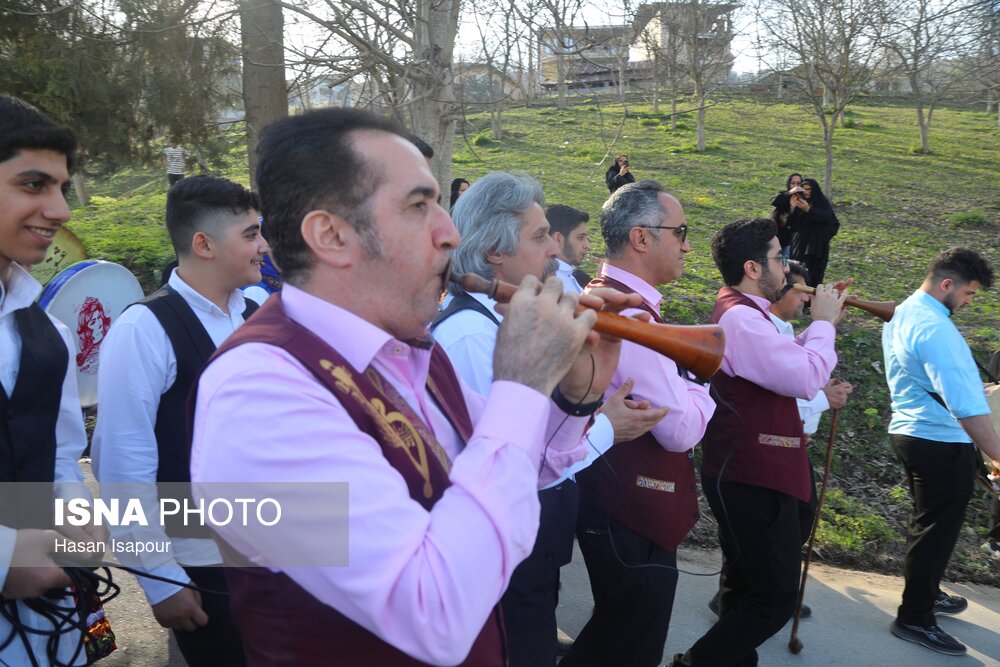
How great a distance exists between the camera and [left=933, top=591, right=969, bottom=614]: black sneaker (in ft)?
14.6

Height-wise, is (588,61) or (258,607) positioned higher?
(588,61)

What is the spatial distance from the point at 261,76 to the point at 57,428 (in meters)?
5.29

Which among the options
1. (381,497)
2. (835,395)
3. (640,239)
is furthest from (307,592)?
(835,395)

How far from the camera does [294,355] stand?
140cm

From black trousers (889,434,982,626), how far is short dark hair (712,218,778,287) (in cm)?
154

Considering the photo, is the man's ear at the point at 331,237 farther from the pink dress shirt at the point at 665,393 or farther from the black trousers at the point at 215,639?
the black trousers at the point at 215,639

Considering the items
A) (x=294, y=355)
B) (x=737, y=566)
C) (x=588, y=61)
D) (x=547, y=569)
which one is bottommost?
(x=737, y=566)

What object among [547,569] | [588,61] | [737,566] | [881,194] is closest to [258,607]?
[547,569]

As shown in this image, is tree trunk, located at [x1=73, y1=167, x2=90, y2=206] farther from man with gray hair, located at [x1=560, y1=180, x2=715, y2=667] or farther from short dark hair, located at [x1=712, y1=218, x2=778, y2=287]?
man with gray hair, located at [x1=560, y1=180, x2=715, y2=667]

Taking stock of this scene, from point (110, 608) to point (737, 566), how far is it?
3.29 metres

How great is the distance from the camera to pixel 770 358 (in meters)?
3.44

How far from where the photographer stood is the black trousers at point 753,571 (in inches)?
133

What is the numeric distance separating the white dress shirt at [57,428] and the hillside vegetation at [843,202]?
13.1 feet

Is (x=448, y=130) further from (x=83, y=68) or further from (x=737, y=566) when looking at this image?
(x=83, y=68)
